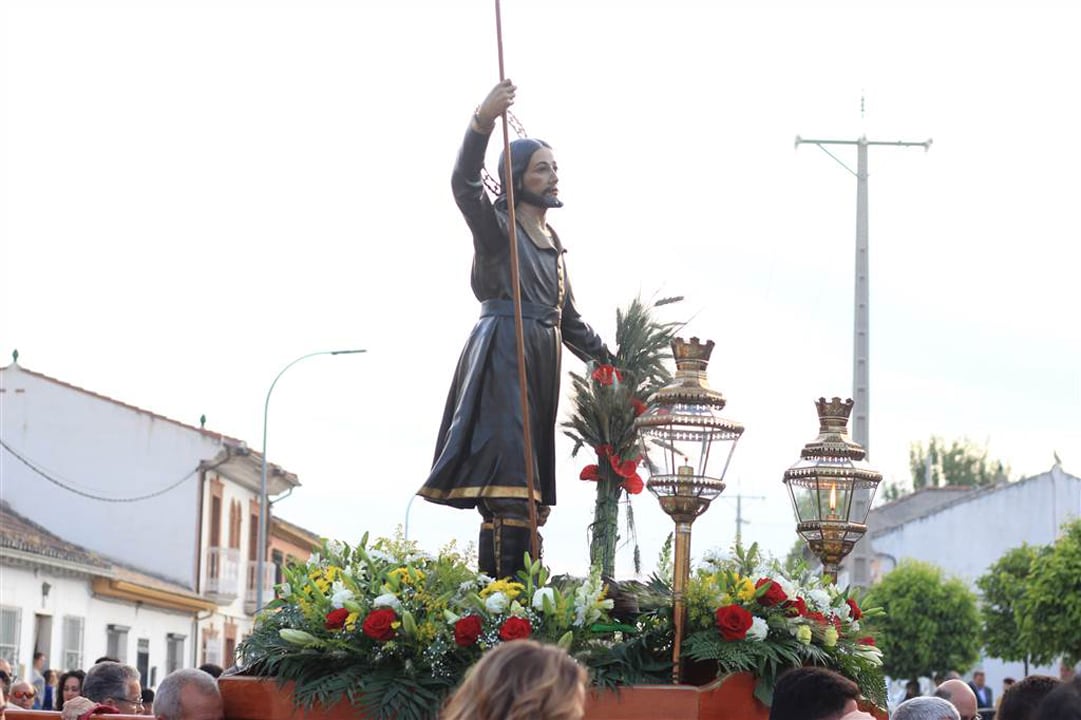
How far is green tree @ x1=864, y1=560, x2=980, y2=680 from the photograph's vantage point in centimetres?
4841

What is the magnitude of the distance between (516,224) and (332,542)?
1731 millimetres

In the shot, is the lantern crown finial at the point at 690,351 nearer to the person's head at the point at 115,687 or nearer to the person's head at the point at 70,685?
the person's head at the point at 115,687

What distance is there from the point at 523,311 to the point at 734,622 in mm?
1952

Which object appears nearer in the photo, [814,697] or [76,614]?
[814,697]

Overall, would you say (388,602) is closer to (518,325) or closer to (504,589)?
(504,589)

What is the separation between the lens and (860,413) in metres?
34.4

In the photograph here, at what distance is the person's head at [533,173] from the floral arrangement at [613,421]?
2.57ft

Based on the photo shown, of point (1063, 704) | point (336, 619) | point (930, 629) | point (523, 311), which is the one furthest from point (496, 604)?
point (930, 629)

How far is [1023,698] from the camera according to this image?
5848 millimetres

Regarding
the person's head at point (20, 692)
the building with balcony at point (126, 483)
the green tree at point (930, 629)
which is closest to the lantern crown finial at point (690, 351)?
the person's head at point (20, 692)

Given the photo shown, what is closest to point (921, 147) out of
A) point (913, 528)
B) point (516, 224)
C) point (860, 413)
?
point (860, 413)

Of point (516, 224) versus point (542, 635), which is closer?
point (542, 635)

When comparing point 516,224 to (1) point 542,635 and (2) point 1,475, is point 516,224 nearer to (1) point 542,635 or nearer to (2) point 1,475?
(1) point 542,635

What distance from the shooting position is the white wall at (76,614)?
1335 inches
